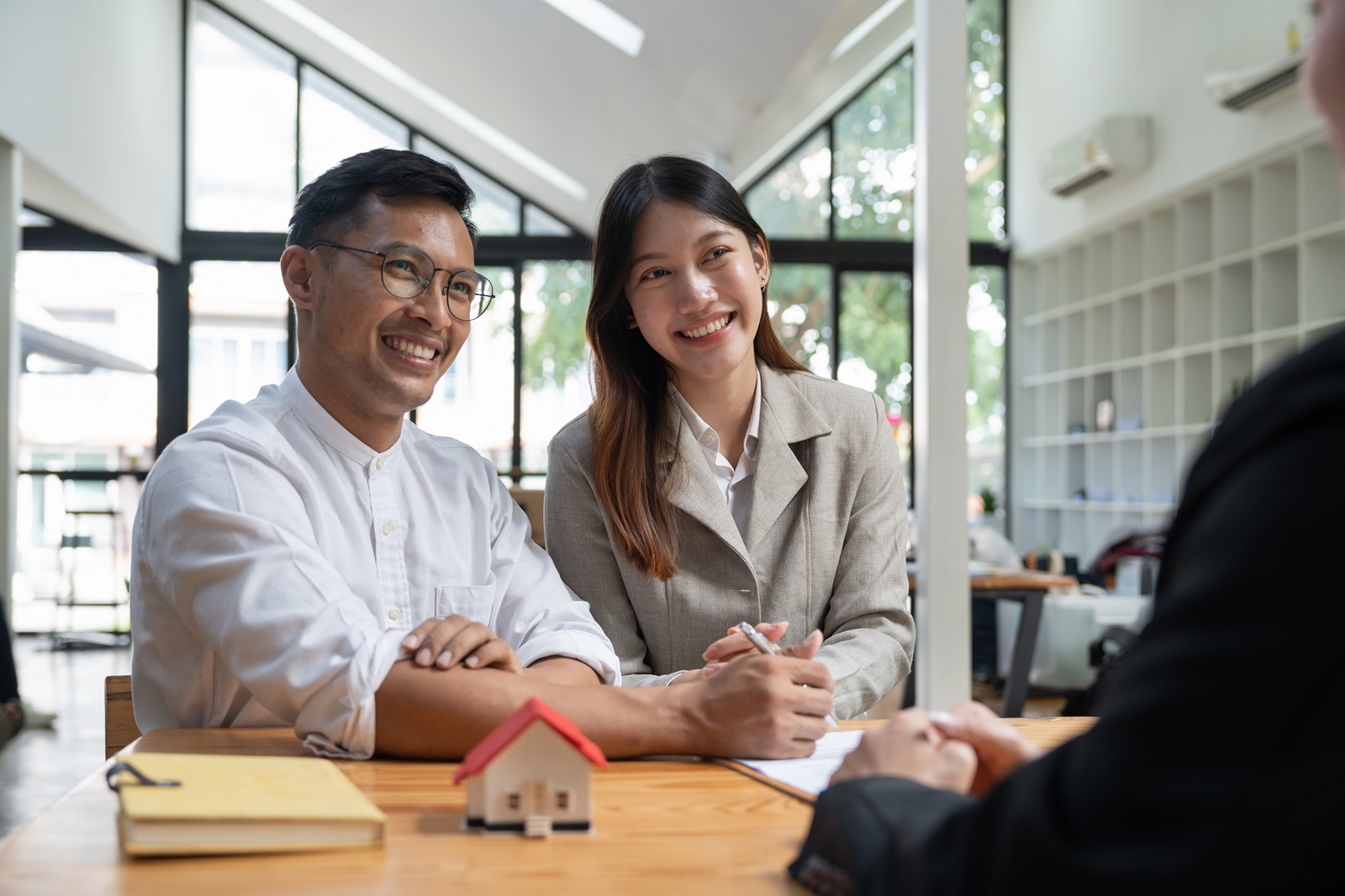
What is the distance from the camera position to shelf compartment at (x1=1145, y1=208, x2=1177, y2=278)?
27.0 feet

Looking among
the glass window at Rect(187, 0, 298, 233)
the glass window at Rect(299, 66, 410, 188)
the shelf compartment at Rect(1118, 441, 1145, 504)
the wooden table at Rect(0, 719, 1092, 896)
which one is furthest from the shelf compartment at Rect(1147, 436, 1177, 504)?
the wooden table at Rect(0, 719, 1092, 896)

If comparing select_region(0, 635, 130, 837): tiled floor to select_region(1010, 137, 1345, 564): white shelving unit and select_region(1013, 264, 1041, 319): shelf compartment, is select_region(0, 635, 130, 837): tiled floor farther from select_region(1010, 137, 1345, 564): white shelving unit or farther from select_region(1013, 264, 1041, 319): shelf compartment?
select_region(1013, 264, 1041, 319): shelf compartment

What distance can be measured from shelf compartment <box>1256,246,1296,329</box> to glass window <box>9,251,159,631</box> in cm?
819

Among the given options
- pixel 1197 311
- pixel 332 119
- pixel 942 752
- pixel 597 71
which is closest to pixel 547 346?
pixel 332 119

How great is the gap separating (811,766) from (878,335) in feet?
29.9

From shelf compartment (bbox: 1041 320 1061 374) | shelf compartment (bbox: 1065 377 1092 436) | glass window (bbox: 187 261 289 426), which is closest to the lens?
shelf compartment (bbox: 1065 377 1092 436)

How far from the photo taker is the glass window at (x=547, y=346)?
10.4 metres

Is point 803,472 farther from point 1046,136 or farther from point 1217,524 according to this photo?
point 1046,136

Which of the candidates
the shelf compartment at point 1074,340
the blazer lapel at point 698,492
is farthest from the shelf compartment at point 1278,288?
the blazer lapel at point 698,492

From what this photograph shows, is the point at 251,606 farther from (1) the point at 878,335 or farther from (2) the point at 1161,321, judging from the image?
(1) the point at 878,335

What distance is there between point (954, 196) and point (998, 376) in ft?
21.6

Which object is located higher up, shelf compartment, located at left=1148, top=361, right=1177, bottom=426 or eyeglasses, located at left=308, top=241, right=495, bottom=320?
shelf compartment, located at left=1148, top=361, right=1177, bottom=426

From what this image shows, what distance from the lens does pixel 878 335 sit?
1012 cm

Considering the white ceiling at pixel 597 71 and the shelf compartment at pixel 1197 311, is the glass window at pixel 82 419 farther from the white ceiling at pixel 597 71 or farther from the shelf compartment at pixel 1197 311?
the shelf compartment at pixel 1197 311
